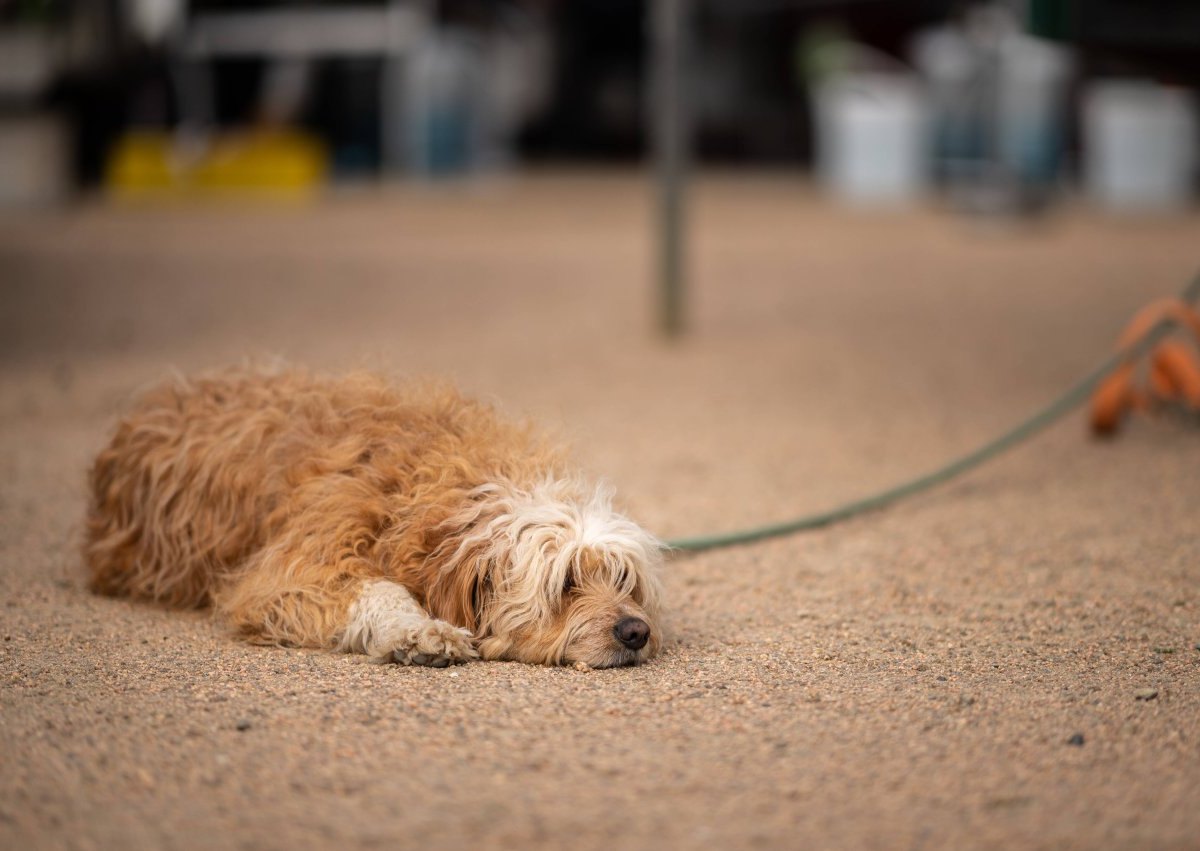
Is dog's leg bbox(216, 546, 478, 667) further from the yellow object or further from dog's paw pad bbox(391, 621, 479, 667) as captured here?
the yellow object

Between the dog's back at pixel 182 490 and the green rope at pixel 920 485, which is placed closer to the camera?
the dog's back at pixel 182 490

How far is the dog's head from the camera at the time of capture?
3910mm

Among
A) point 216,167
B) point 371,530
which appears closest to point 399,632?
point 371,530

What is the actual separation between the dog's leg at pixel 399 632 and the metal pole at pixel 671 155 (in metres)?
6.39

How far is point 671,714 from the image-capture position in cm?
359

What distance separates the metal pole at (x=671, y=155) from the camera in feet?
32.8

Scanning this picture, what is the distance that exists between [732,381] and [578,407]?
1.25 meters

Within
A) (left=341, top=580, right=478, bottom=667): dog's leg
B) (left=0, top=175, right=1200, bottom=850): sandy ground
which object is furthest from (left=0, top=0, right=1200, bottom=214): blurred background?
(left=341, top=580, right=478, bottom=667): dog's leg

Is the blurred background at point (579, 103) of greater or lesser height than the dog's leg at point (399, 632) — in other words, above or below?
above

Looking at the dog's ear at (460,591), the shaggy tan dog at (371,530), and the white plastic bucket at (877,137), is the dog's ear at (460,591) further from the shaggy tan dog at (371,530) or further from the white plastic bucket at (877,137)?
the white plastic bucket at (877,137)

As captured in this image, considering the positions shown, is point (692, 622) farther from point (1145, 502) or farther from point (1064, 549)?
point (1145, 502)

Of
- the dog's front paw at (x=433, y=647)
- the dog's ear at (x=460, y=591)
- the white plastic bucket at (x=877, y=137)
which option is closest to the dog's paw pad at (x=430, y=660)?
the dog's front paw at (x=433, y=647)

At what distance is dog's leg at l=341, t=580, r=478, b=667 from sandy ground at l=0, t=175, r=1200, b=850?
0.07 m

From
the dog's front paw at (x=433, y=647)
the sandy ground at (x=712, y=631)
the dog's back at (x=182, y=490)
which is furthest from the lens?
the dog's back at (x=182, y=490)
